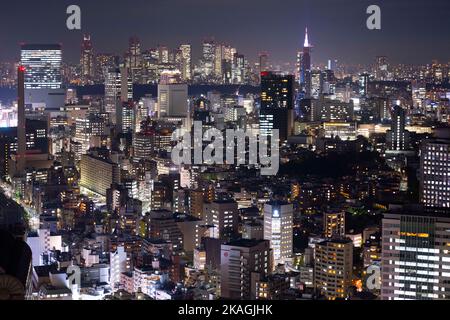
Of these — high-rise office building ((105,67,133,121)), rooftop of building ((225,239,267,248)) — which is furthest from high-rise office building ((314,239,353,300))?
high-rise office building ((105,67,133,121))

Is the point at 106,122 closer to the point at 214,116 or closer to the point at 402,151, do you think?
the point at 214,116

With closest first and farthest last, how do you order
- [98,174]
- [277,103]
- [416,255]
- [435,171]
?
1. [416,255]
2. [435,171]
3. [98,174]
4. [277,103]

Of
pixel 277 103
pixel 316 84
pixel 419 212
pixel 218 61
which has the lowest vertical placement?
pixel 419 212

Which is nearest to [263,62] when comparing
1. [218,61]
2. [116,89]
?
[218,61]

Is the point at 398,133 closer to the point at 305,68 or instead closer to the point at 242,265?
the point at 305,68

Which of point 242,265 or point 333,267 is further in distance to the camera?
point 333,267
